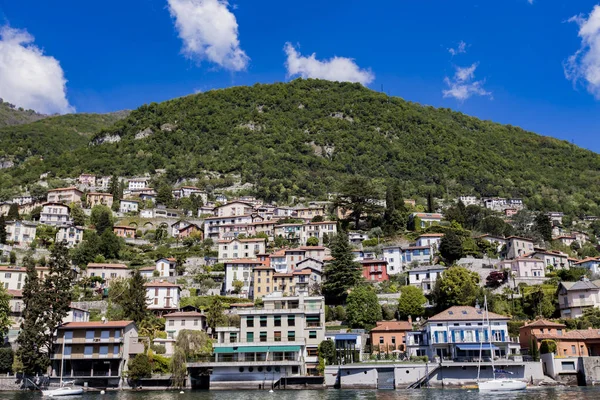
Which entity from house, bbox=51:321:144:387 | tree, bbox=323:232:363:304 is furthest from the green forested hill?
house, bbox=51:321:144:387

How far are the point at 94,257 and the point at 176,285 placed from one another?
2183 cm

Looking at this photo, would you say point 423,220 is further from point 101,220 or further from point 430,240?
point 101,220

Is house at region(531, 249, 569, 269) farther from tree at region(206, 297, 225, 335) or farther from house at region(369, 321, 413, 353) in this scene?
tree at region(206, 297, 225, 335)

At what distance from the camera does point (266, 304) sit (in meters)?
63.6

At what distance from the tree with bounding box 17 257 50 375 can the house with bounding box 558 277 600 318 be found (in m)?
55.1

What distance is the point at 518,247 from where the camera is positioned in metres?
93.4

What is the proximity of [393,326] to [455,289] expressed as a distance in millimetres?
9999

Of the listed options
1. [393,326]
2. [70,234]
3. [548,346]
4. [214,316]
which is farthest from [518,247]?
[70,234]

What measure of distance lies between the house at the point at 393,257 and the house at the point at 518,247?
18.0 meters

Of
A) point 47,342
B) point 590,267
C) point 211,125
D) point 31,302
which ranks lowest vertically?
point 47,342

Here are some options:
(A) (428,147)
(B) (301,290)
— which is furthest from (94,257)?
(A) (428,147)

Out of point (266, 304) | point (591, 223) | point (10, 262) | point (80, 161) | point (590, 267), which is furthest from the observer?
point (80, 161)

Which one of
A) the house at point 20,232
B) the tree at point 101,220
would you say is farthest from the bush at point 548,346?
the house at point 20,232

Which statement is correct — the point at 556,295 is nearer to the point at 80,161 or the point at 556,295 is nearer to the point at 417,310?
the point at 417,310
